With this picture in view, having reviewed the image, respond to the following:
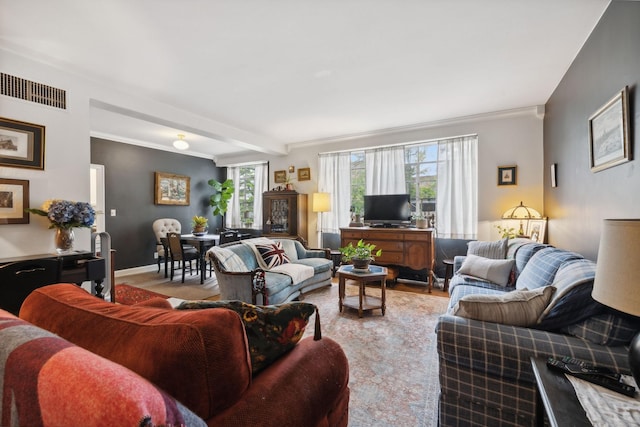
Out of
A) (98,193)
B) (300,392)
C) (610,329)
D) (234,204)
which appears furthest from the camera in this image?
(234,204)

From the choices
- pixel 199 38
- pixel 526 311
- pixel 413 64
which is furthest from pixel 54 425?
pixel 413 64

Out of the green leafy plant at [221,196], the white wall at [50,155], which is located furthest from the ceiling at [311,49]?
the green leafy plant at [221,196]

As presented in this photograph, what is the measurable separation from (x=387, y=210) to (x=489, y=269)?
6.51 ft

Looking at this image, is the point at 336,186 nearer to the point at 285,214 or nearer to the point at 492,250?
the point at 285,214

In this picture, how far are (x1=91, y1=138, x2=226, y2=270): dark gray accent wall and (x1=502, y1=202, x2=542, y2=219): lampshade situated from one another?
19.8 feet

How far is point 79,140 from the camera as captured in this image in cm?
276

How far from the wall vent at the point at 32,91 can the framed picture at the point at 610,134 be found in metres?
4.40

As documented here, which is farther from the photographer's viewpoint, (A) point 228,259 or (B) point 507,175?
(B) point 507,175

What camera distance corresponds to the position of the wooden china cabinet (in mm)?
5457

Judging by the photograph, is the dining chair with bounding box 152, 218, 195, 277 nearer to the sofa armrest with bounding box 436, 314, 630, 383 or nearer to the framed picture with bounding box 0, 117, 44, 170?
the framed picture with bounding box 0, 117, 44, 170

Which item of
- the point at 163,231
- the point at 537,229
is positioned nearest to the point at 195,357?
the point at 537,229

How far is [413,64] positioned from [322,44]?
913 millimetres

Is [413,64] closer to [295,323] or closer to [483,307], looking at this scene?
[483,307]

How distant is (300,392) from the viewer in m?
0.88
